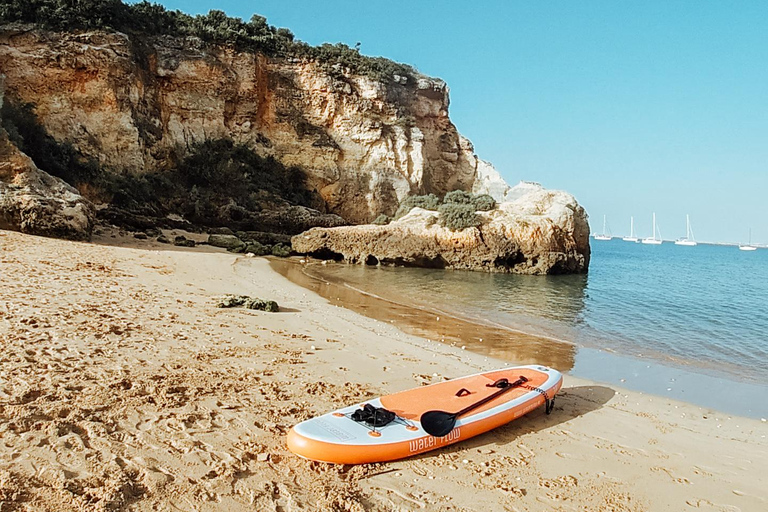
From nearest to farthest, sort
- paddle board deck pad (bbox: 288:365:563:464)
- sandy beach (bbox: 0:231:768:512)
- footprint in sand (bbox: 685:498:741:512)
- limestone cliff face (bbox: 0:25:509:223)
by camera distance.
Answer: sandy beach (bbox: 0:231:768:512)
footprint in sand (bbox: 685:498:741:512)
paddle board deck pad (bbox: 288:365:563:464)
limestone cliff face (bbox: 0:25:509:223)

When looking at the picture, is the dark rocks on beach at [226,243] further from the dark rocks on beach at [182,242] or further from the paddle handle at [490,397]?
the paddle handle at [490,397]

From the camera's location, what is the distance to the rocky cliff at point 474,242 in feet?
69.8

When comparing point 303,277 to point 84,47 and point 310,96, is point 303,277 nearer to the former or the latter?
point 84,47

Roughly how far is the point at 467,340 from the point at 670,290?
14.5 meters

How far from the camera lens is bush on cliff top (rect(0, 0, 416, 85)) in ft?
74.9

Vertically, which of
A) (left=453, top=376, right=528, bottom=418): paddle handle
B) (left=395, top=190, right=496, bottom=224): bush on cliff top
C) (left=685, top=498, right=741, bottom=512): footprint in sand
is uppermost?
(left=395, top=190, right=496, bottom=224): bush on cliff top

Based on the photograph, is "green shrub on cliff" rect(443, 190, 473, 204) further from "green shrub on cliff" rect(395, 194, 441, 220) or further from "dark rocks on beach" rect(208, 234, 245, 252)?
"dark rocks on beach" rect(208, 234, 245, 252)

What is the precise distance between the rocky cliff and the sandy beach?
1385 cm

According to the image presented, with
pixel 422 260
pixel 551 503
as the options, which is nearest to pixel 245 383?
pixel 551 503

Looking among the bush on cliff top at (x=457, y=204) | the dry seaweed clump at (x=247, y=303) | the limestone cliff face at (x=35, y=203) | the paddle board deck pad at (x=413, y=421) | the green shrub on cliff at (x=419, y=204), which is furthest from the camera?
the green shrub on cliff at (x=419, y=204)

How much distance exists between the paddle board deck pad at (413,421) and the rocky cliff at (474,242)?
1583 centimetres

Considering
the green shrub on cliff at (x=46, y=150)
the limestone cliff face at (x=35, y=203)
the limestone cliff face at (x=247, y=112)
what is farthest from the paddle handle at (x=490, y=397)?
→ the limestone cliff face at (x=247, y=112)

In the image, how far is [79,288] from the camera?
8.24 metres

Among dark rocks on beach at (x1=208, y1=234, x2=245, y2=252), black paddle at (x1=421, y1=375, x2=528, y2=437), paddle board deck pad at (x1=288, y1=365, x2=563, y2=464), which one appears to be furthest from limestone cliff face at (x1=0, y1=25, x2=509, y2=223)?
black paddle at (x1=421, y1=375, x2=528, y2=437)
